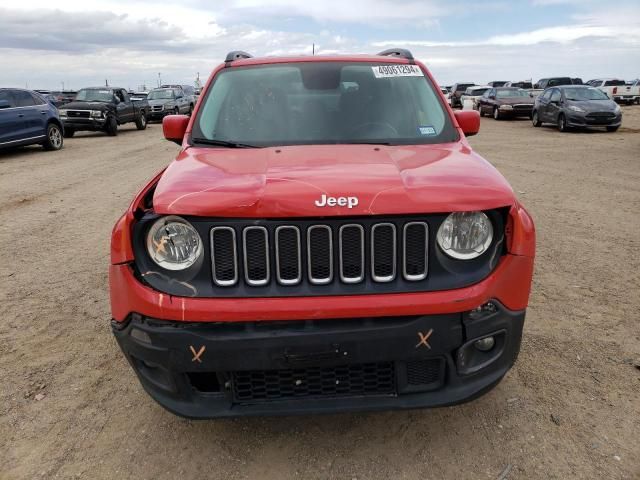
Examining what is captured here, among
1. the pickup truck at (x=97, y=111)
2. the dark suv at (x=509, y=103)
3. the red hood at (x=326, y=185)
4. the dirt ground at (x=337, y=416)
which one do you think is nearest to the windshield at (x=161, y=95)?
the pickup truck at (x=97, y=111)

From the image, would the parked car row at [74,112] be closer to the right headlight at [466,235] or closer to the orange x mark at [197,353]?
the orange x mark at [197,353]

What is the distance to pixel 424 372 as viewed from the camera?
95.0 inches

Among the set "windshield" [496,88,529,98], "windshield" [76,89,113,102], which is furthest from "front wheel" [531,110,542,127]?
"windshield" [76,89,113,102]

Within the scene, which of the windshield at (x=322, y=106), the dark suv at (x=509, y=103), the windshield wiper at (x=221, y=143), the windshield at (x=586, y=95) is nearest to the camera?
the windshield wiper at (x=221, y=143)

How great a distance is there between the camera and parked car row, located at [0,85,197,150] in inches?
548

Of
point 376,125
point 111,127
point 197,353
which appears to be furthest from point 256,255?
point 111,127

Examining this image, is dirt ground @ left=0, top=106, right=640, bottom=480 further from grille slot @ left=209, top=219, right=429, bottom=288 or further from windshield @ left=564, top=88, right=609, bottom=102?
windshield @ left=564, top=88, right=609, bottom=102

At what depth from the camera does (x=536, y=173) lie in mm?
10820

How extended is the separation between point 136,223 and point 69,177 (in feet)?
31.4

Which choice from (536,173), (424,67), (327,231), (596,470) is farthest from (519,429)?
(536,173)

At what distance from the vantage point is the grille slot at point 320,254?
229 centimetres

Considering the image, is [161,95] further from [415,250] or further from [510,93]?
[415,250]

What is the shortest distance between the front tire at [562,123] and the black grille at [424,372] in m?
19.1

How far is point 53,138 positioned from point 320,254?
15.6 metres
